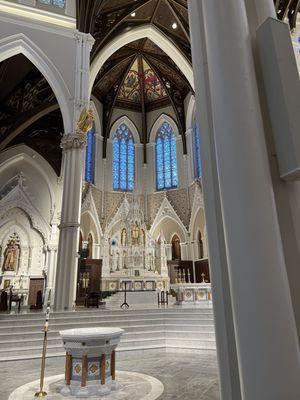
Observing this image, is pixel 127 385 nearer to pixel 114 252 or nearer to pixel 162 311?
pixel 162 311

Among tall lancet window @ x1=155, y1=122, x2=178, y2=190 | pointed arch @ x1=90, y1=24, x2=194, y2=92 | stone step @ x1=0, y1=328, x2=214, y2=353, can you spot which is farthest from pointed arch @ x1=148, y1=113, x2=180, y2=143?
stone step @ x1=0, y1=328, x2=214, y2=353

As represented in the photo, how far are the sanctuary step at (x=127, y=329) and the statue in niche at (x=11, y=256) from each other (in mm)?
7130

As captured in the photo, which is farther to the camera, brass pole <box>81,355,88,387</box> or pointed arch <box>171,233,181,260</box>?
pointed arch <box>171,233,181,260</box>

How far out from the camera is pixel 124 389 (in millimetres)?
3877

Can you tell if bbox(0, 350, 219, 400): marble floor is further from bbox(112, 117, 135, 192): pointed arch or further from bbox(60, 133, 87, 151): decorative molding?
bbox(112, 117, 135, 192): pointed arch

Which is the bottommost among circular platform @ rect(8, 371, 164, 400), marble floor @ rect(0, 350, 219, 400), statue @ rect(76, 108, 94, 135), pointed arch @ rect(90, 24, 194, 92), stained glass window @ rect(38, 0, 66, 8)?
marble floor @ rect(0, 350, 219, 400)

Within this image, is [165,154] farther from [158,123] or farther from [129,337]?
[129,337]

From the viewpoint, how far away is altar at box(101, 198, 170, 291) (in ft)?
47.3

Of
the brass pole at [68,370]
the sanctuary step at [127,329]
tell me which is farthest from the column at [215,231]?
the sanctuary step at [127,329]

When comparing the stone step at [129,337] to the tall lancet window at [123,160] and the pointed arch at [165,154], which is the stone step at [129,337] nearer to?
the pointed arch at [165,154]

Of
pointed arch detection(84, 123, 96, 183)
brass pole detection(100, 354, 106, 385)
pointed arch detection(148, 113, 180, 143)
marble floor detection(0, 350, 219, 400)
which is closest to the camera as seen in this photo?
marble floor detection(0, 350, 219, 400)

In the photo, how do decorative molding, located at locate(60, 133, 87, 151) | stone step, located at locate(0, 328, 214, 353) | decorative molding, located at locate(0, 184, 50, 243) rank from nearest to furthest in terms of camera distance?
stone step, located at locate(0, 328, 214, 353)
decorative molding, located at locate(60, 133, 87, 151)
decorative molding, located at locate(0, 184, 50, 243)

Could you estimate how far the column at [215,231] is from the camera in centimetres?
146

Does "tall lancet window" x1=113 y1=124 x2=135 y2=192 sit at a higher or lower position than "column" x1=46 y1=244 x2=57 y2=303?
higher
